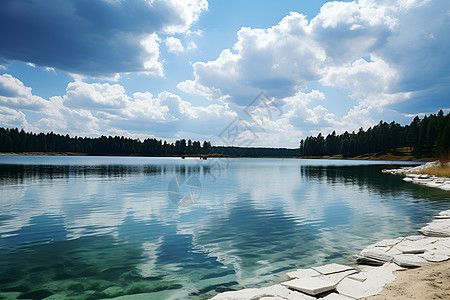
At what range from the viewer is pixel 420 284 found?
8086mm

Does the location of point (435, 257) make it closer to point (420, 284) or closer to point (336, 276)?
point (420, 284)

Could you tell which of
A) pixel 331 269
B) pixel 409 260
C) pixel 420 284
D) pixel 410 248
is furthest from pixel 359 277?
pixel 410 248

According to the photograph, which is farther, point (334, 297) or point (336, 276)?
point (336, 276)

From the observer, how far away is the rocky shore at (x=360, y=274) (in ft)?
25.7

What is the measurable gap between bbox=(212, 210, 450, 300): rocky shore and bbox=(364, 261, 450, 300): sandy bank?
25cm

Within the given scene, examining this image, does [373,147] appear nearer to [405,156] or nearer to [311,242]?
[405,156]

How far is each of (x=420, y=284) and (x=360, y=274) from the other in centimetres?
166

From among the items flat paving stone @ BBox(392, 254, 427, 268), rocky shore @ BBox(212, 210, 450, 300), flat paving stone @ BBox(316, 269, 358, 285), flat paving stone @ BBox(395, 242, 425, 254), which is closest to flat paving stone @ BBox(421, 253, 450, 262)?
rocky shore @ BBox(212, 210, 450, 300)

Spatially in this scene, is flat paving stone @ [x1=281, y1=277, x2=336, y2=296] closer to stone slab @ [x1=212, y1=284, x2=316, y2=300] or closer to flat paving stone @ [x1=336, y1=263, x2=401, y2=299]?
stone slab @ [x1=212, y1=284, x2=316, y2=300]

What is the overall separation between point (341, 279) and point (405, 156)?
202911mm

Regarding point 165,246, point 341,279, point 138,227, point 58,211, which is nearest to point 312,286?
point 341,279

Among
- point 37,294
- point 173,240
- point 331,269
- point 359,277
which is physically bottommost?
point 173,240

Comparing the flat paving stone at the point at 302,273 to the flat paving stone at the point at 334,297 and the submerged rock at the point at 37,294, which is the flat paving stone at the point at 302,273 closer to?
the flat paving stone at the point at 334,297

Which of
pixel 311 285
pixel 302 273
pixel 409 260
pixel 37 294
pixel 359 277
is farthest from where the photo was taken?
pixel 409 260
